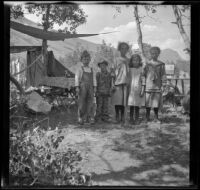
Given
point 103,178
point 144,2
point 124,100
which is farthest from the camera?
point 124,100

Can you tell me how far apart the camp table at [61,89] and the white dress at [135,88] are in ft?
2.78

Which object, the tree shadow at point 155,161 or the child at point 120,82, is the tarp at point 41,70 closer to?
the child at point 120,82

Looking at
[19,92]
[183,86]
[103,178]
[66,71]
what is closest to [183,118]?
[183,86]

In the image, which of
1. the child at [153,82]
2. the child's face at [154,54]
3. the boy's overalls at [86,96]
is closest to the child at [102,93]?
the boy's overalls at [86,96]

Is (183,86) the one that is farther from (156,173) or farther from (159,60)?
Result: (156,173)

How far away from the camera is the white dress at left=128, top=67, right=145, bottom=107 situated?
4.84 meters

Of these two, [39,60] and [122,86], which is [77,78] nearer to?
[122,86]

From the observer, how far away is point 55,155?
4207 millimetres

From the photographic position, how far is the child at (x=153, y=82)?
4.76 metres

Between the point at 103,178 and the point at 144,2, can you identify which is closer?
the point at 144,2

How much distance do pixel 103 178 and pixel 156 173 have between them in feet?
2.24

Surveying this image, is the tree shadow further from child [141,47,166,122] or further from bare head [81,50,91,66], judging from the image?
bare head [81,50,91,66]

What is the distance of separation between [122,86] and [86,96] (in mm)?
578

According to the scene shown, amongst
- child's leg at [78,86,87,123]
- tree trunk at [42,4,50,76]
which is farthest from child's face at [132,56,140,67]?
tree trunk at [42,4,50,76]
